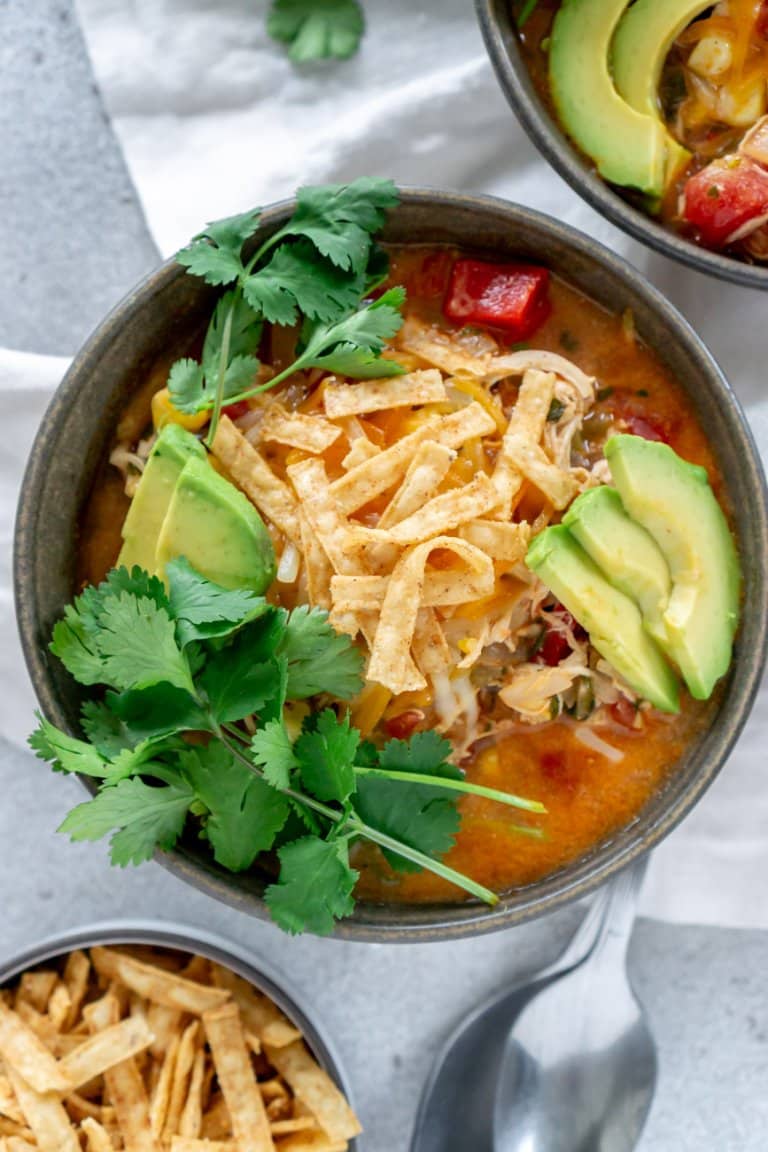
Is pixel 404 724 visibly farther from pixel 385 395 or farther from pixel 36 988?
pixel 36 988

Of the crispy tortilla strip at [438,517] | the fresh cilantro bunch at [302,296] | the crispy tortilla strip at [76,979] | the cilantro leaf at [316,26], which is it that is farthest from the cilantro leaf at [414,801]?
the cilantro leaf at [316,26]

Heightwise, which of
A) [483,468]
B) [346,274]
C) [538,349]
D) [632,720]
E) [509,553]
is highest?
[346,274]

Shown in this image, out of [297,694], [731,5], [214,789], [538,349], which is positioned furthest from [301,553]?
[731,5]

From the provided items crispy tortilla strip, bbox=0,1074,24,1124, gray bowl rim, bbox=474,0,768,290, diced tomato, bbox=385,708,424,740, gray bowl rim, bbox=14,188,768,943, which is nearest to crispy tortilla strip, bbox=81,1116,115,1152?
crispy tortilla strip, bbox=0,1074,24,1124

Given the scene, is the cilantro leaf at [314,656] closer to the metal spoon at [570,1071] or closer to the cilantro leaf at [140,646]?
the cilantro leaf at [140,646]

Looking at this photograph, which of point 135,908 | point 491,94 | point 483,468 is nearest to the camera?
point 483,468

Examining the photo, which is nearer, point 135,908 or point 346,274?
point 346,274

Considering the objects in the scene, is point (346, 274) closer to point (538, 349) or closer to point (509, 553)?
point (538, 349)
